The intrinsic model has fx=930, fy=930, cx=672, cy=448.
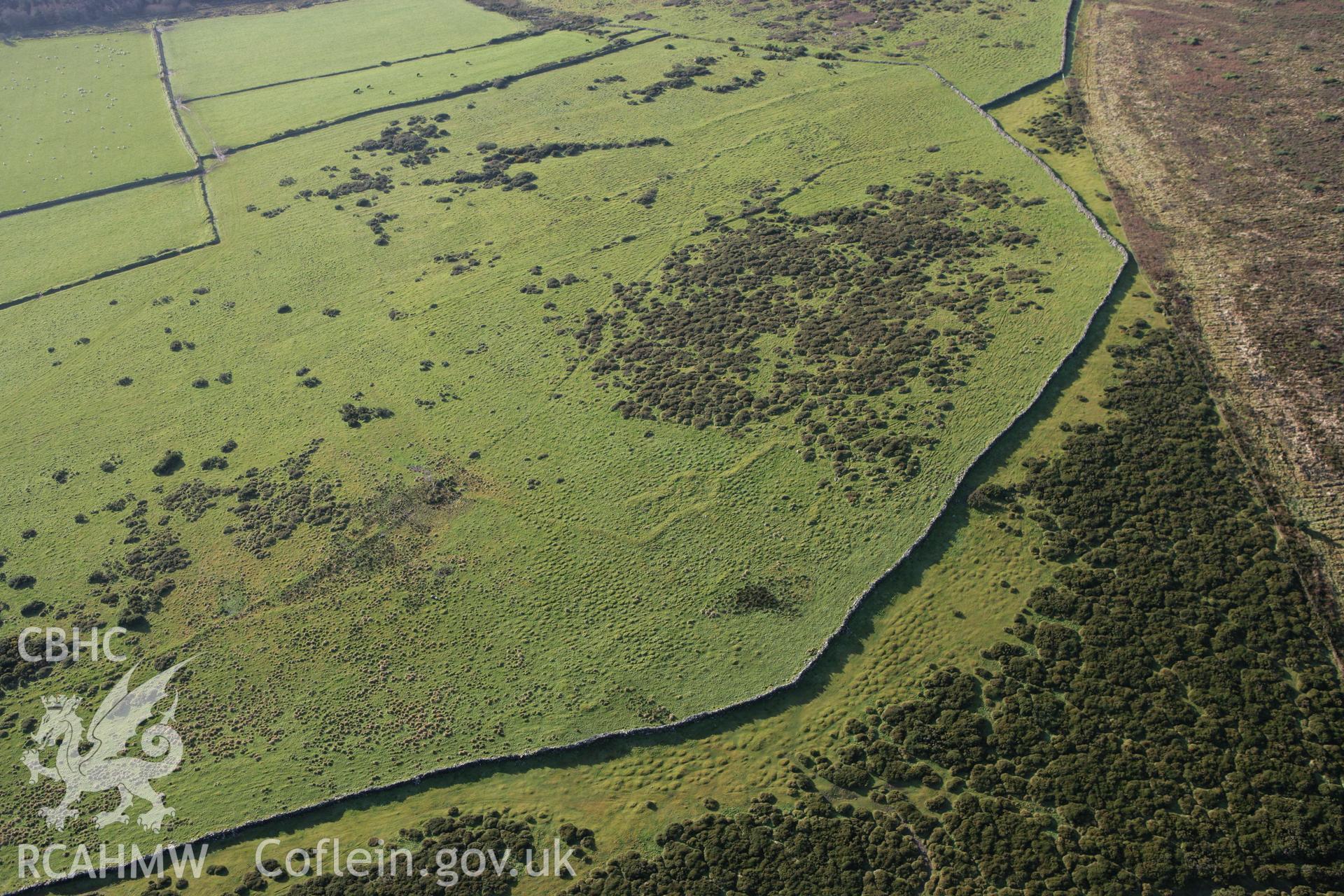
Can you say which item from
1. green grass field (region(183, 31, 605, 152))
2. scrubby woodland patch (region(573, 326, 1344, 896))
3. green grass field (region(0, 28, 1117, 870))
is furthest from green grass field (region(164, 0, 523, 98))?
scrubby woodland patch (region(573, 326, 1344, 896))

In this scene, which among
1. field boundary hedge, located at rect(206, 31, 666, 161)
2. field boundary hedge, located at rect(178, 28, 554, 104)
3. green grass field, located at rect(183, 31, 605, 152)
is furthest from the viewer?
field boundary hedge, located at rect(178, 28, 554, 104)

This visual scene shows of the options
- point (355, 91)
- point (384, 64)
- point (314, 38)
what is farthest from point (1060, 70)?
point (314, 38)

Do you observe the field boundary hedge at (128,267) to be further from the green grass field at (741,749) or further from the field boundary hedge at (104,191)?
the green grass field at (741,749)

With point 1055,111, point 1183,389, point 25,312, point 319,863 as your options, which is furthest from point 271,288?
point 1055,111

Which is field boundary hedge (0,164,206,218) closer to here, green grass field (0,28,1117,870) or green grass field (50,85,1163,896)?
green grass field (0,28,1117,870)

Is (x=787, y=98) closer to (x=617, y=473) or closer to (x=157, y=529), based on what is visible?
(x=617, y=473)

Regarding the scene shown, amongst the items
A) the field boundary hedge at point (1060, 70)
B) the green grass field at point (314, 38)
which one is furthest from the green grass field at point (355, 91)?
the field boundary hedge at point (1060, 70)
